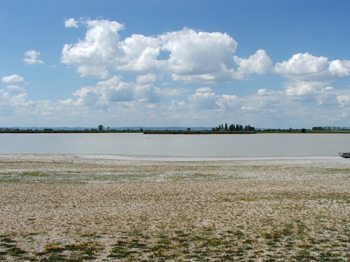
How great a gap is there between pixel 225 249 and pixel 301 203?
942 centimetres

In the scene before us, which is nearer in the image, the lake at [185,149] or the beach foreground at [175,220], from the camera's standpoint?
the beach foreground at [175,220]

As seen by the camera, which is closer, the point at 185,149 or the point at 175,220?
the point at 175,220

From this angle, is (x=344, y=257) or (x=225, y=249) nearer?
(x=344, y=257)

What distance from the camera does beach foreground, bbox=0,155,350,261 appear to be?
1242 cm

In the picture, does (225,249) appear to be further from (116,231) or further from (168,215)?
(168,215)

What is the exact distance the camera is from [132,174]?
3650cm

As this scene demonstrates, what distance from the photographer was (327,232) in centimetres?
1470

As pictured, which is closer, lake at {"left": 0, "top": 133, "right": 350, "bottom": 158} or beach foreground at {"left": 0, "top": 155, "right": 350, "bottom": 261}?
beach foreground at {"left": 0, "top": 155, "right": 350, "bottom": 261}

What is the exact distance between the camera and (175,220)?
55.2ft

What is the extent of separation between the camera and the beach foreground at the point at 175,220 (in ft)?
40.8

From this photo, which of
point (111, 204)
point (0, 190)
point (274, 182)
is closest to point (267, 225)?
point (111, 204)

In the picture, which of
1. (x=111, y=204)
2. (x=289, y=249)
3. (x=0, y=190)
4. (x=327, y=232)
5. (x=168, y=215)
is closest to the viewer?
(x=289, y=249)

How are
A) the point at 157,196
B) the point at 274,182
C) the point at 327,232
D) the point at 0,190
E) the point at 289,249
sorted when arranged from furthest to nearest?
the point at 274,182
the point at 0,190
the point at 157,196
the point at 327,232
the point at 289,249

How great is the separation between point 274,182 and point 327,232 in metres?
15.4
